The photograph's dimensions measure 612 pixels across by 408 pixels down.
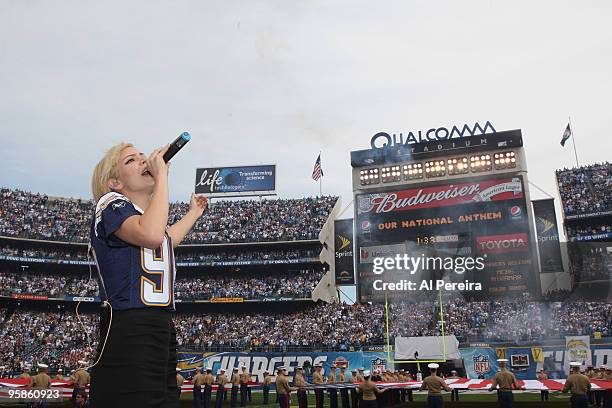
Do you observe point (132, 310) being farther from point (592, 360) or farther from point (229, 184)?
point (229, 184)

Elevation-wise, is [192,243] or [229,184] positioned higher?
[229,184]

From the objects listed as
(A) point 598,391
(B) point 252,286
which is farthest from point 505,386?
(B) point 252,286

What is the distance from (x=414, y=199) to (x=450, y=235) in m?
4.24

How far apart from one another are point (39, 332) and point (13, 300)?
23.0ft

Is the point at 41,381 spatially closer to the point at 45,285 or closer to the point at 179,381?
the point at 179,381

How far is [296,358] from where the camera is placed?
3756 cm

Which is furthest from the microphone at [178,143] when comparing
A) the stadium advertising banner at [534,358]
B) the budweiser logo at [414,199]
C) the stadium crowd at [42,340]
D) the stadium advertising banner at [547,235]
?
the stadium advertising banner at [547,235]

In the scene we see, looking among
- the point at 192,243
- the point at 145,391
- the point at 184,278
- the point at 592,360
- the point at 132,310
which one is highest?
the point at 192,243

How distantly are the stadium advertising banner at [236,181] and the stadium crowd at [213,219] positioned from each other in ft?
4.81

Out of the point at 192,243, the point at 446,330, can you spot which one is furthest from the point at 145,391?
the point at 192,243

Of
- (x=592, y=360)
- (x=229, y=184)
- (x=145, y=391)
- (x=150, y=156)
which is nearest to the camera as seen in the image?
(x=145, y=391)

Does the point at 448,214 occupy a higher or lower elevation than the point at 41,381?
higher

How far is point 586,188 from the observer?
4953cm

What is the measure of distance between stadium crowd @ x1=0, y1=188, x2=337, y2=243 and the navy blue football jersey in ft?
161
